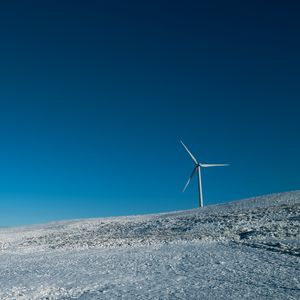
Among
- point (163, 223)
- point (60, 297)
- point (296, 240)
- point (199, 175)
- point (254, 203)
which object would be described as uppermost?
point (199, 175)

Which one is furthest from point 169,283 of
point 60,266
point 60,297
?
point 60,266

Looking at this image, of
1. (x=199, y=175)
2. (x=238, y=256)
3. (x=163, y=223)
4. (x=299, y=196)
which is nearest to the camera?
(x=238, y=256)

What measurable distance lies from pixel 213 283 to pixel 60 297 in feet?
13.8

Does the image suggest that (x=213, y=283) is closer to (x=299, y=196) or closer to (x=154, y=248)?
(x=154, y=248)

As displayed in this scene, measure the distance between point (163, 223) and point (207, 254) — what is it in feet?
46.1

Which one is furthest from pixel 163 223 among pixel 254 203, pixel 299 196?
pixel 299 196

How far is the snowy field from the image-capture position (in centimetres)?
1061

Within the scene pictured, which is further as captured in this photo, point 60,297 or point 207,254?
point 207,254

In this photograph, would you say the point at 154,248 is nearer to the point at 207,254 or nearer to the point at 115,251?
the point at 115,251

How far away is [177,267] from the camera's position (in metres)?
14.0

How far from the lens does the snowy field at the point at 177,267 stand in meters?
10.6

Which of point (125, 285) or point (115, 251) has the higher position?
point (115, 251)

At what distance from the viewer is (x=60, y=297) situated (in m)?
10.7

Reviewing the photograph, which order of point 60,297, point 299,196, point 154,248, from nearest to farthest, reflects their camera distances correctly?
1. point 60,297
2. point 154,248
3. point 299,196
